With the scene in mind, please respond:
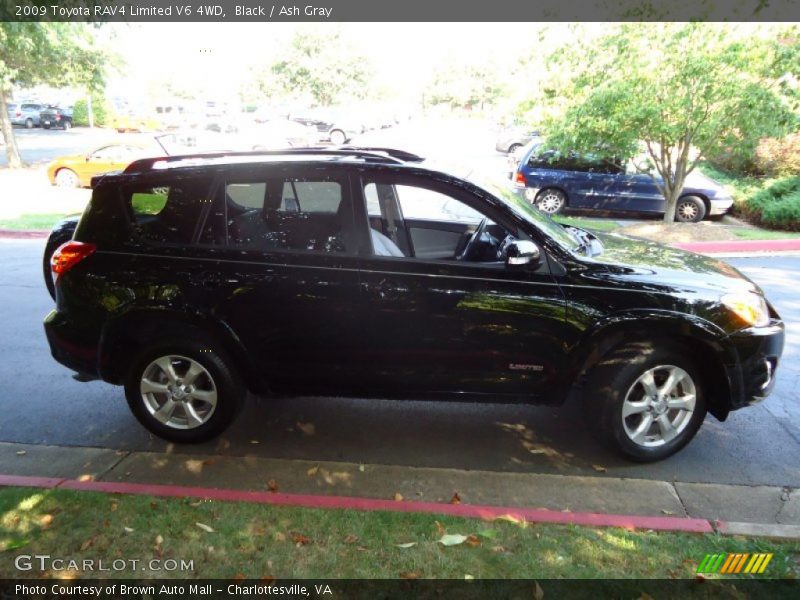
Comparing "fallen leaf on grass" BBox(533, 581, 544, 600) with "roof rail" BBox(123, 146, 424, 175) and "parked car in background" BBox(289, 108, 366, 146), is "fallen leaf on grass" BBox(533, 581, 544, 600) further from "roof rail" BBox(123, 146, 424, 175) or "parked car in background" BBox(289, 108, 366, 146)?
"parked car in background" BBox(289, 108, 366, 146)

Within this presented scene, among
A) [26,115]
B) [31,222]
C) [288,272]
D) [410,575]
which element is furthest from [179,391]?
[26,115]

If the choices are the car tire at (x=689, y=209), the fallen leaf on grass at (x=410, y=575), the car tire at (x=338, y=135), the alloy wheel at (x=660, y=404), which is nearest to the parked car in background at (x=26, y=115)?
the car tire at (x=338, y=135)

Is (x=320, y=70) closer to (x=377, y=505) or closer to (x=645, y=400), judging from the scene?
(x=645, y=400)

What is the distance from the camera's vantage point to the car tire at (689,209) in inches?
534

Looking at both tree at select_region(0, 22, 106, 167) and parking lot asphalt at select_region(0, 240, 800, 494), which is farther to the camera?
tree at select_region(0, 22, 106, 167)

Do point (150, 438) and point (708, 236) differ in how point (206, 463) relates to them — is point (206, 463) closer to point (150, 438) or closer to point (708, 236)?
point (150, 438)

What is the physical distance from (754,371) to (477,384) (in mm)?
1674

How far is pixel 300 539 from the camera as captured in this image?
3033 millimetres

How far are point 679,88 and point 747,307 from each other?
26.9 ft

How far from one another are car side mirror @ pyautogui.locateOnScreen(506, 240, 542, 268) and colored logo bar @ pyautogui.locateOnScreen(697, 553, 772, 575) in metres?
1.75

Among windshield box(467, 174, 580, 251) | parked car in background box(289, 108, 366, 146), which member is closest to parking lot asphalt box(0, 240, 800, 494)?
windshield box(467, 174, 580, 251)

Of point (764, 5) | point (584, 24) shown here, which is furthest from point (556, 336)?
point (584, 24)

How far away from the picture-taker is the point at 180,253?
390 cm

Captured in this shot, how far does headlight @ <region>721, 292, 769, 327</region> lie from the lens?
3.71 meters
